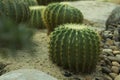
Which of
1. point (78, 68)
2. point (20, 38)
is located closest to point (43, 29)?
point (78, 68)

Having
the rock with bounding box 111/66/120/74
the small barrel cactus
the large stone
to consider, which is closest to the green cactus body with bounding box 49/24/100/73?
the rock with bounding box 111/66/120/74

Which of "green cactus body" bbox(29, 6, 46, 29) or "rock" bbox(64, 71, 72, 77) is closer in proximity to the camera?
"rock" bbox(64, 71, 72, 77)

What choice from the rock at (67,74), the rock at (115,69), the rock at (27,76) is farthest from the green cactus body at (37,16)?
the rock at (27,76)

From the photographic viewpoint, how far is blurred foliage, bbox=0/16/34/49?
1.17ft

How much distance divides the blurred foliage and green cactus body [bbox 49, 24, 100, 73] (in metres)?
3.74

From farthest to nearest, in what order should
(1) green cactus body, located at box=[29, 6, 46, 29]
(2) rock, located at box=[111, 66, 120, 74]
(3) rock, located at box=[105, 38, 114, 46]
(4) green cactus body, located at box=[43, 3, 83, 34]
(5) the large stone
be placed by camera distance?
(5) the large stone < (1) green cactus body, located at box=[29, 6, 46, 29] < (3) rock, located at box=[105, 38, 114, 46] < (4) green cactus body, located at box=[43, 3, 83, 34] < (2) rock, located at box=[111, 66, 120, 74]

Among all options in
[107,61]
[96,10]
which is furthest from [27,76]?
[96,10]

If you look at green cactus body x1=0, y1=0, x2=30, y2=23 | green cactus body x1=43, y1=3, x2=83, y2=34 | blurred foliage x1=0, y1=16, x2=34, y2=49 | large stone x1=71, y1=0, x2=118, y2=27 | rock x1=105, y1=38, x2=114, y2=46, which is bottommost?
rock x1=105, y1=38, x2=114, y2=46

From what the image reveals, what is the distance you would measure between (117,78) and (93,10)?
16.2ft

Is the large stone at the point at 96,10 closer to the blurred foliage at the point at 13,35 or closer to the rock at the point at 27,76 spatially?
the rock at the point at 27,76

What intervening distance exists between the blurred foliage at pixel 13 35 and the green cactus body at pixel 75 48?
3738 mm

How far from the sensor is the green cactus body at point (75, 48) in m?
4.12

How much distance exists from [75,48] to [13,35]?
3763 millimetres

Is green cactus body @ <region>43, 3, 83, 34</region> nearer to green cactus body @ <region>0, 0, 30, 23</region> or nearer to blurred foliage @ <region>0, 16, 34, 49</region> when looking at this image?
green cactus body @ <region>0, 0, 30, 23</region>
